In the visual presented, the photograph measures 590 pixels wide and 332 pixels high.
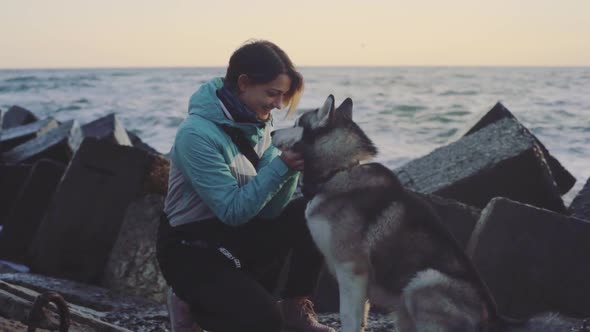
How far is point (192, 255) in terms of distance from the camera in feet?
11.4

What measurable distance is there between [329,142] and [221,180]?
0.67 metres

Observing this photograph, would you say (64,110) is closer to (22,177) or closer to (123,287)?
(22,177)

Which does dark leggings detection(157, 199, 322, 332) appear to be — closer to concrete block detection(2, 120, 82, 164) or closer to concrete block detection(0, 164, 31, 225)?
concrete block detection(0, 164, 31, 225)

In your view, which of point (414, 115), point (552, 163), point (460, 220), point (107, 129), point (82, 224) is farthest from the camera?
point (414, 115)

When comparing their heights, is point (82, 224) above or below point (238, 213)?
below

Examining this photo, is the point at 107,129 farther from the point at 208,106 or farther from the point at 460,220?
the point at 208,106

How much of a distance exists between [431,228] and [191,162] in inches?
51.2

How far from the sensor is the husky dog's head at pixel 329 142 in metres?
3.67

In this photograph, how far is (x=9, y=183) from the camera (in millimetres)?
7551

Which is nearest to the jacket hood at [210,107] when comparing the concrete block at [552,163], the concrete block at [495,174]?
the concrete block at [495,174]

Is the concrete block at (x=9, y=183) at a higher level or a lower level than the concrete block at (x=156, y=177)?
lower

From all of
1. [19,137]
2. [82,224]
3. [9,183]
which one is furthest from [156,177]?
[19,137]

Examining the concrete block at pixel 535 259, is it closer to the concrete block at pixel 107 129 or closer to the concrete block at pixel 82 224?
the concrete block at pixel 82 224

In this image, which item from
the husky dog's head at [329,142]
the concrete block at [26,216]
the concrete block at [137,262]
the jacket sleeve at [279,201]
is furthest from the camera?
the concrete block at [26,216]
